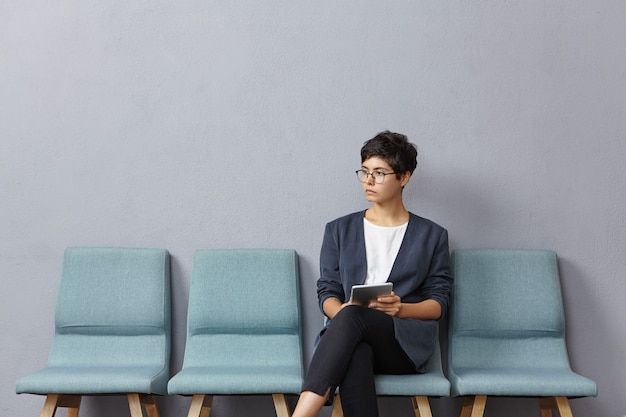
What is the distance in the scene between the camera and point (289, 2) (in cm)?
343

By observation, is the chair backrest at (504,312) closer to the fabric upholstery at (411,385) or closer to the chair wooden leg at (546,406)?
the chair wooden leg at (546,406)

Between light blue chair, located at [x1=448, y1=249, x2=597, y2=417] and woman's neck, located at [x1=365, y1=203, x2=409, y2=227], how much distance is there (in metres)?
0.32

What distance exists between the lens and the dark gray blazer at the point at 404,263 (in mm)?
3023

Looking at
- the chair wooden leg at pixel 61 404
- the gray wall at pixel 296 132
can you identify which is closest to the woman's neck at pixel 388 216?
the gray wall at pixel 296 132

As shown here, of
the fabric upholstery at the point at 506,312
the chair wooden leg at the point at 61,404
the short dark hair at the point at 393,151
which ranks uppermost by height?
the short dark hair at the point at 393,151

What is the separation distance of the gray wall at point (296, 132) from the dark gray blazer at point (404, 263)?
11.0 inches

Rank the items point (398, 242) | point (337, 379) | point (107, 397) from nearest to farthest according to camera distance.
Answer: point (337, 379) → point (398, 242) → point (107, 397)

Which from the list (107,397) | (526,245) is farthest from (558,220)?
(107,397)

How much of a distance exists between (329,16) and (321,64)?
8.5 inches

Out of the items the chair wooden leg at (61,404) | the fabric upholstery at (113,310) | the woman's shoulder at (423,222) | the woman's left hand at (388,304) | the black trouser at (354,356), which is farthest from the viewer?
the fabric upholstery at (113,310)

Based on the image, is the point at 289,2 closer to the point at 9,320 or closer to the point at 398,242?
the point at 398,242

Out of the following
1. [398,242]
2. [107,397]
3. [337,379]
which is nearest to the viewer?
[337,379]


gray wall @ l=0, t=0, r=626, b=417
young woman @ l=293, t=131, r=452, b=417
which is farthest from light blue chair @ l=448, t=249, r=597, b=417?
young woman @ l=293, t=131, r=452, b=417

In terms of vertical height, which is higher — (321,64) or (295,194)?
(321,64)
